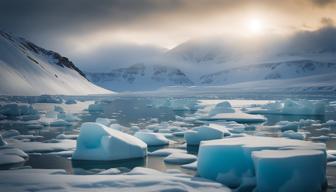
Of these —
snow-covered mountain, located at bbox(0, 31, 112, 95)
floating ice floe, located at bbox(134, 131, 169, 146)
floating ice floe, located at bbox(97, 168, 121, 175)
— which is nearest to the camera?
floating ice floe, located at bbox(97, 168, 121, 175)

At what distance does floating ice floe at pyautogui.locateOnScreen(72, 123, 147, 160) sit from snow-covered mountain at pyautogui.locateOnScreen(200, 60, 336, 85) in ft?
478

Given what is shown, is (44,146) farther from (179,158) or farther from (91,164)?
(179,158)

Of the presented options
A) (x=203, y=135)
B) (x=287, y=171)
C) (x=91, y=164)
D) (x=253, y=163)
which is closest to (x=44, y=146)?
(x=91, y=164)

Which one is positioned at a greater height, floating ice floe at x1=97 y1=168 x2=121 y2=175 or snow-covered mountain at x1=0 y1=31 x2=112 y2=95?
snow-covered mountain at x1=0 y1=31 x2=112 y2=95

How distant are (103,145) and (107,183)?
11.3 ft

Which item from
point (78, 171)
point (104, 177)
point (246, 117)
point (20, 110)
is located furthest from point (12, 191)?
point (20, 110)

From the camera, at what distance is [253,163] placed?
A: 7.79 metres

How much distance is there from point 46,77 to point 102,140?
2485 inches

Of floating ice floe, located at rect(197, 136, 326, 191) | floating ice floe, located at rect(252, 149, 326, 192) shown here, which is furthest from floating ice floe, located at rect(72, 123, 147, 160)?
floating ice floe, located at rect(252, 149, 326, 192)

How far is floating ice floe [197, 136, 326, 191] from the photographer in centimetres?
693

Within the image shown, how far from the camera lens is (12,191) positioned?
6.34 m

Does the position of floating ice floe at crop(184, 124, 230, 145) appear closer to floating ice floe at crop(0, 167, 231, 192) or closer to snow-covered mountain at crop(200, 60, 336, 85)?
floating ice floe at crop(0, 167, 231, 192)

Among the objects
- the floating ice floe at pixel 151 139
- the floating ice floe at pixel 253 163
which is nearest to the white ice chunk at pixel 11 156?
the floating ice floe at pixel 151 139

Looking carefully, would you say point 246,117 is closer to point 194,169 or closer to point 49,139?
point 49,139
